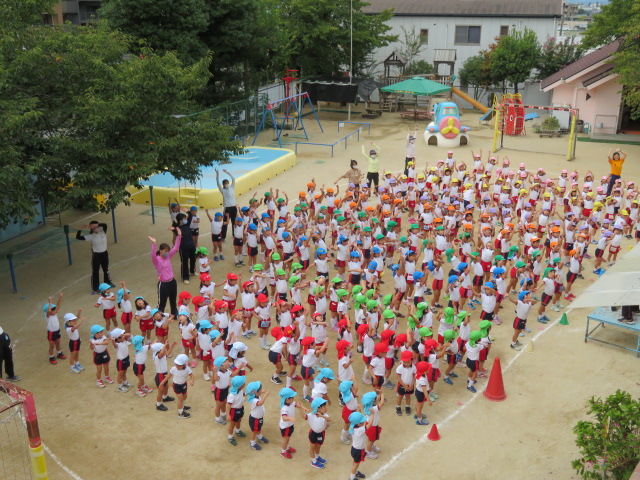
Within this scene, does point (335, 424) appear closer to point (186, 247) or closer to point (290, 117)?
point (186, 247)

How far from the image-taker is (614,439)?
27.7 feet

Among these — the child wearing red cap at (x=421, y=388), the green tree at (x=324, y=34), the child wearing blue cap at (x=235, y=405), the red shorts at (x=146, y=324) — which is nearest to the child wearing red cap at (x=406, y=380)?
the child wearing red cap at (x=421, y=388)

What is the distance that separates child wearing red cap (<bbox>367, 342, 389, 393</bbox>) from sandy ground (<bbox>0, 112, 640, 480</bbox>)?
0.51 m

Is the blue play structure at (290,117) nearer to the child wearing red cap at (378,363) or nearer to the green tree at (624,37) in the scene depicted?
the green tree at (624,37)

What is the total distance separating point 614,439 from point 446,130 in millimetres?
21131

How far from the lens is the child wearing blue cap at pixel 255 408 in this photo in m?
9.95

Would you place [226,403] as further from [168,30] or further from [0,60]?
[168,30]

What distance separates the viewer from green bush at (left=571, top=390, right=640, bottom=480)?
824 centimetres

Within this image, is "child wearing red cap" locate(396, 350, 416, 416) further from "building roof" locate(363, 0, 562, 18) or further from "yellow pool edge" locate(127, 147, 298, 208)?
"building roof" locate(363, 0, 562, 18)

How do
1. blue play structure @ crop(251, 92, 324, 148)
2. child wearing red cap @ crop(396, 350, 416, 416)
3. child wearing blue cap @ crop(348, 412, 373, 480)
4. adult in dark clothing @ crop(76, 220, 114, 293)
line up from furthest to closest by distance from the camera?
blue play structure @ crop(251, 92, 324, 148) → adult in dark clothing @ crop(76, 220, 114, 293) → child wearing red cap @ crop(396, 350, 416, 416) → child wearing blue cap @ crop(348, 412, 373, 480)

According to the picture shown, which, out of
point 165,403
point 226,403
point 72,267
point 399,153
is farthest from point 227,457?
point 399,153

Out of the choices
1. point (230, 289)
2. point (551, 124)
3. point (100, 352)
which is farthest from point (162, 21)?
point (100, 352)

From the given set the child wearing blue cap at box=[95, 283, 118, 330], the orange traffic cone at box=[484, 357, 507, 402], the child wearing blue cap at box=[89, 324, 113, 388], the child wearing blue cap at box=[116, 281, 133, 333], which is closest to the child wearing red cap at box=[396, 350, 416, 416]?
the orange traffic cone at box=[484, 357, 507, 402]

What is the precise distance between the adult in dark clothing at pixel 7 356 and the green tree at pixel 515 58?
3064 cm
